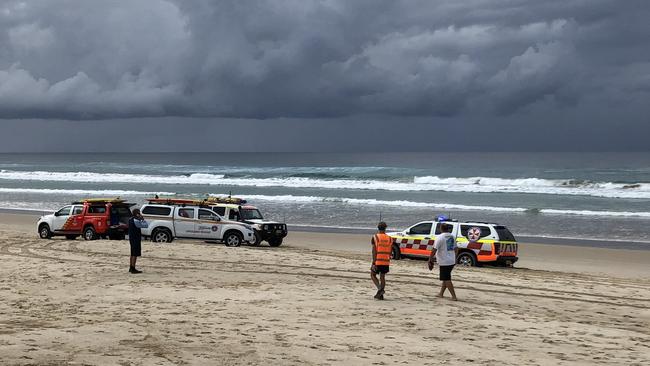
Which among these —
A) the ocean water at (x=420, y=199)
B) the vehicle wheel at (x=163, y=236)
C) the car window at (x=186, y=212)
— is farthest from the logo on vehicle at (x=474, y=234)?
the ocean water at (x=420, y=199)

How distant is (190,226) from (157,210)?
145 centimetres

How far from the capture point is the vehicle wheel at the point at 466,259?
23.4 metres

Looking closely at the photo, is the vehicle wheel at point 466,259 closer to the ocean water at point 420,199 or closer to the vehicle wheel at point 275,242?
the vehicle wheel at point 275,242

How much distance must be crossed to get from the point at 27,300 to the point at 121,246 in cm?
1064

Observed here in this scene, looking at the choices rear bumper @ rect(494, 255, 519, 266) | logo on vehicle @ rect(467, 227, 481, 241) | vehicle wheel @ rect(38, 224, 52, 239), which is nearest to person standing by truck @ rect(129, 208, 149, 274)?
logo on vehicle @ rect(467, 227, 481, 241)

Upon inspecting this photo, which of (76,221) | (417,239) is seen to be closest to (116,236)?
(76,221)

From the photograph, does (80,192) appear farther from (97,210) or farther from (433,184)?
(97,210)

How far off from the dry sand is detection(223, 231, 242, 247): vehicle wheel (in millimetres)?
3683

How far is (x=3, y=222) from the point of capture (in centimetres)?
3859

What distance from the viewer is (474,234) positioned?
23.5m

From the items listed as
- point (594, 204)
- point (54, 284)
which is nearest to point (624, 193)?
point (594, 204)

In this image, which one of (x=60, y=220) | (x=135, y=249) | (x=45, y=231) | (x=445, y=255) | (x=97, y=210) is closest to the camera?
(x=445, y=255)

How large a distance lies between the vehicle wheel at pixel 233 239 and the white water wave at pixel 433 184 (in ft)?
132

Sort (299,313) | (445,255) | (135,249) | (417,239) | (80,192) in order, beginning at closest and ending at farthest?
(299,313) < (445,255) < (135,249) < (417,239) < (80,192)
